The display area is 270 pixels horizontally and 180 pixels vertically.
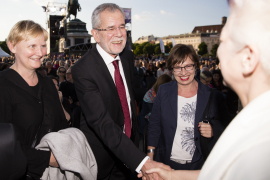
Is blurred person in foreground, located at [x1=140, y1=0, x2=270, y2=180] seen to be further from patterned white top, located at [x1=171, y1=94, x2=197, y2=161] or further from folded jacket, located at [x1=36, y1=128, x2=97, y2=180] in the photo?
patterned white top, located at [x1=171, y1=94, x2=197, y2=161]

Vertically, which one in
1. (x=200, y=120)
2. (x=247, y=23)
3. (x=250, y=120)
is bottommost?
(x=200, y=120)

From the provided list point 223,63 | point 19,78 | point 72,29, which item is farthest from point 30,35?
point 72,29

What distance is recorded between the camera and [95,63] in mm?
2408

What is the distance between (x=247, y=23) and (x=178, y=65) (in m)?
1.83

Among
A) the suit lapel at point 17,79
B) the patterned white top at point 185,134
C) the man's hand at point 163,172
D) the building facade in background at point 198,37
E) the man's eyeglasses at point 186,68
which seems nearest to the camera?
the suit lapel at point 17,79

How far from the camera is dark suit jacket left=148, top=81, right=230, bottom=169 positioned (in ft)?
8.07

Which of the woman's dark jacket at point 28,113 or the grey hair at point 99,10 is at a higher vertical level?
the grey hair at point 99,10

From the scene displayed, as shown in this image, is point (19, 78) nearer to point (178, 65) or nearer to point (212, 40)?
point (178, 65)

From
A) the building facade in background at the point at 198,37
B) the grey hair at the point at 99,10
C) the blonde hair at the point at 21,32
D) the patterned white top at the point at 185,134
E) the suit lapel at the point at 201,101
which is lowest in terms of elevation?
the patterned white top at the point at 185,134

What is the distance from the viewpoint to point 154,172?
7.08 feet

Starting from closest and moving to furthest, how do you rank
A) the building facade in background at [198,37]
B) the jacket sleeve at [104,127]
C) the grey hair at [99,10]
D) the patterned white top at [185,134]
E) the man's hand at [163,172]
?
the man's hand at [163,172] → the jacket sleeve at [104,127] → the grey hair at [99,10] → the patterned white top at [185,134] → the building facade in background at [198,37]

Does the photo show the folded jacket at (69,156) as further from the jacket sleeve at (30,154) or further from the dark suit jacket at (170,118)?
the dark suit jacket at (170,118)

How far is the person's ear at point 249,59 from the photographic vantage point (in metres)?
0.85

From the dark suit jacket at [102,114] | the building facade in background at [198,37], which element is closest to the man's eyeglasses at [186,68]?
the dark suit jacket at [102,114]
